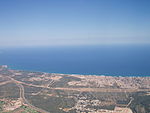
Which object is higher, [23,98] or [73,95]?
[73,95]

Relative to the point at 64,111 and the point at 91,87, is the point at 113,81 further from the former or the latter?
the point at 64,111

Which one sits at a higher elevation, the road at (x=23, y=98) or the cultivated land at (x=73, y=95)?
the cultivated land at (x=73, y=95)

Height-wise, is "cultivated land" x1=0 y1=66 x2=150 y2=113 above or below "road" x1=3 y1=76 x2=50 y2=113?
above

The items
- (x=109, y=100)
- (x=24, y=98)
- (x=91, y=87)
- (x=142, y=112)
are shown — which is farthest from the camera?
(x=91, y=87)

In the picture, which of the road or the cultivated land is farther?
the road

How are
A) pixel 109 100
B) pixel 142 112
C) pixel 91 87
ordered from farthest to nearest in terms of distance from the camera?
1. pixel 91 87
2. pixel 109 100
3. pixel 142 112

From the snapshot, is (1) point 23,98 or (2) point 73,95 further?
(2) point 73,95

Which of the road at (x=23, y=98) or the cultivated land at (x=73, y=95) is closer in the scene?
the cultivated land at (x=73, y=95)

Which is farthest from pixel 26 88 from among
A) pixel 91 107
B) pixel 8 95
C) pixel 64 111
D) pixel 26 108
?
pixel 91 107
